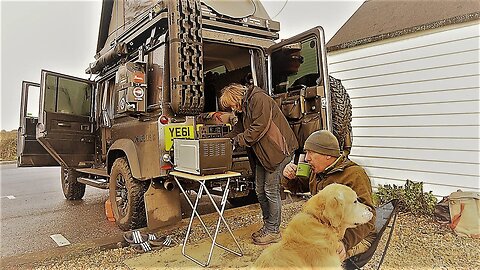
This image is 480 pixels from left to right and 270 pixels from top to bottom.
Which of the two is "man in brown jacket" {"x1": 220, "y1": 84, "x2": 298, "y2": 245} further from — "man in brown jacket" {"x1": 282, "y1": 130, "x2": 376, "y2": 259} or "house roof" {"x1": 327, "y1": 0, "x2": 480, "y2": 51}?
"house roof" {"x1": 327, "y1": 0, "x2": 480, "y2": 51}

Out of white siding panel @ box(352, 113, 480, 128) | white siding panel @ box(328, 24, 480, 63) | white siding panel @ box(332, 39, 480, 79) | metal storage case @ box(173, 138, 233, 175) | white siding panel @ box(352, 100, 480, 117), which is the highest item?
white siding panel @ box(328, 24, 480, 63)

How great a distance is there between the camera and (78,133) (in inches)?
211

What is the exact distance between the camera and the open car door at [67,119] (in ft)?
16.1

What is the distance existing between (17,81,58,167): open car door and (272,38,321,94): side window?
4100mm

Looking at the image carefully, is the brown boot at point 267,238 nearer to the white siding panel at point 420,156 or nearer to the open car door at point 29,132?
the white siding panel at point 420,156

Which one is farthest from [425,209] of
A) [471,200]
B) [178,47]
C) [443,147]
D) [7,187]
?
[7,187]

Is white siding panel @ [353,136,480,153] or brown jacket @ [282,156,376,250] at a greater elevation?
white siding panel @ [353,136,480,153]

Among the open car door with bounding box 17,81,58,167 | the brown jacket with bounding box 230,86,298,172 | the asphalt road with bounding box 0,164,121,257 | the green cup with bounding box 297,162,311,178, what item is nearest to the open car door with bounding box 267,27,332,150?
the brown jacket with bounding box 230,86,298,172

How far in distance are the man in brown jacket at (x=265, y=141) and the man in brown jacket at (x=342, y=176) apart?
0.86 metres

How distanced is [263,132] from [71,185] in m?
4.81

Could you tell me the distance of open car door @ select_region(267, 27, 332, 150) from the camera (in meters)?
3.41

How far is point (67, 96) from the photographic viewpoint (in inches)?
209

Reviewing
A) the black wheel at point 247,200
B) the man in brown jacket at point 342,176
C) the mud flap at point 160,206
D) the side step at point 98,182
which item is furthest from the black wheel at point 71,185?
the man in brown jacket at point 342,176

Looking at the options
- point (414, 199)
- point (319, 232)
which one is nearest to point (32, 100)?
point (319, 232)
